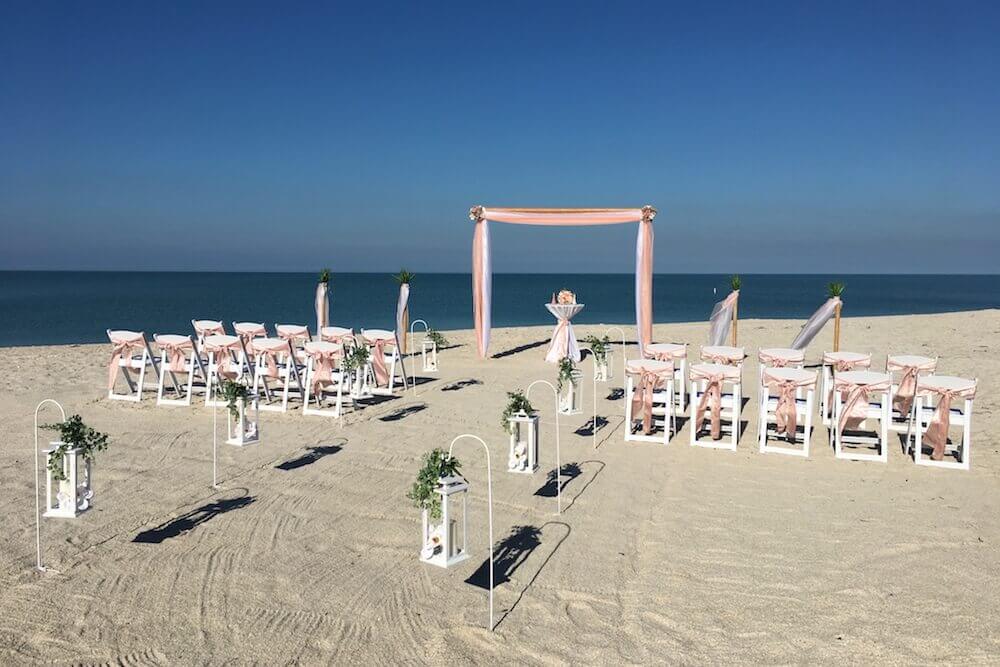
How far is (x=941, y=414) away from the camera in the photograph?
739 centimetres

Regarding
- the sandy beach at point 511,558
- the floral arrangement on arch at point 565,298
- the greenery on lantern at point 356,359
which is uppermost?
the floral arrangement on arch at point 565,298

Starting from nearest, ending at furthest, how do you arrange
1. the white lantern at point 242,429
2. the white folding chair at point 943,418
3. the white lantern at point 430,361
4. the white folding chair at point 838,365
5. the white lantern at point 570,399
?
the white folding chair at point 943,418 → the white lantern at point 242,429 → the white folding chair at point 838,365 → the white lantern at point 570,399 → the white lantern at point 430,361

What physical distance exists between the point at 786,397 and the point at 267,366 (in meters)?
6.58

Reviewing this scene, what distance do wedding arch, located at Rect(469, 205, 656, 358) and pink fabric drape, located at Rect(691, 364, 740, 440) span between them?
545 cm

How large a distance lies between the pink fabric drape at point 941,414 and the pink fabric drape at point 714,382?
1.86 meters

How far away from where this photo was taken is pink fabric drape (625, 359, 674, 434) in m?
8.34

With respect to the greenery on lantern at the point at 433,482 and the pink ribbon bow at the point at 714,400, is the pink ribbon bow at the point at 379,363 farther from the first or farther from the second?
the greenery on lantern at the point at 433,482

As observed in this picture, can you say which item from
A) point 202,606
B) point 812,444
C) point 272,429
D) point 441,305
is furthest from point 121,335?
point 441,305

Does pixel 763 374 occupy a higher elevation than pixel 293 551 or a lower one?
higher

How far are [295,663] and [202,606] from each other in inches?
35.6

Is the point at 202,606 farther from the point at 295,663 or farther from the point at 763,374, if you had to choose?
the point at 763,374

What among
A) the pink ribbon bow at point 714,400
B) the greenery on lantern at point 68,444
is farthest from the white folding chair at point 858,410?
the greenery on lantern at point 68,444

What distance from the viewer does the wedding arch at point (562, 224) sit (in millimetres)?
14148

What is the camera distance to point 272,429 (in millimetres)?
8820
